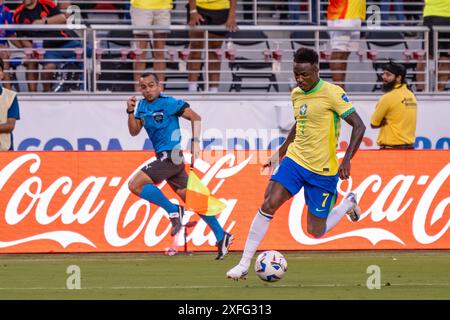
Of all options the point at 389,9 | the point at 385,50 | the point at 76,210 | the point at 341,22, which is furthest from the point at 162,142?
the point at 389,9

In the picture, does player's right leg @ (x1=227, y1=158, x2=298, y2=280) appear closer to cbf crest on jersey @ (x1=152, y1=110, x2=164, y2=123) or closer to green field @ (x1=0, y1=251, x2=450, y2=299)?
green field @ (x1=0, y1=251, x2=450, y2=299)

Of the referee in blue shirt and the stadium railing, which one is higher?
the stadium railing

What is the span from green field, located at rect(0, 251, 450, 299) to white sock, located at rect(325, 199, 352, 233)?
0.58 m

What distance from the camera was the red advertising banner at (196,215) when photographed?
17969 mm

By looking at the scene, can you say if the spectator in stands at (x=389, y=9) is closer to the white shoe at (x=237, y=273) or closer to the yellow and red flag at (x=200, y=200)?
the yellow and red flag at (x=200, y=200)

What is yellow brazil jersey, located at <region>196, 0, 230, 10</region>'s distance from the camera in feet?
70.6

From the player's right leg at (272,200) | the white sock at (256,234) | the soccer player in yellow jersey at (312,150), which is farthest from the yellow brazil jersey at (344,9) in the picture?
the white sock at (256,234)

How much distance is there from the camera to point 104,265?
15.8m

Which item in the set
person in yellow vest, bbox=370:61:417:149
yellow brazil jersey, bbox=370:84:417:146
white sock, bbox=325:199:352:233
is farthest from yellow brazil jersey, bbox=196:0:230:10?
white sock, bbox=325:199:352:233

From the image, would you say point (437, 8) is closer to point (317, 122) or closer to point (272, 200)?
point (317, 122)

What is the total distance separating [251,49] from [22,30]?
14.0ft

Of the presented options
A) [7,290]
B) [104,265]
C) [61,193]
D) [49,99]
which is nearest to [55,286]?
[7,290]

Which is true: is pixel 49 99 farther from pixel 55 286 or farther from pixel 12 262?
pixel 55 286

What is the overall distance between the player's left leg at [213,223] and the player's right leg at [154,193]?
0.86ft
